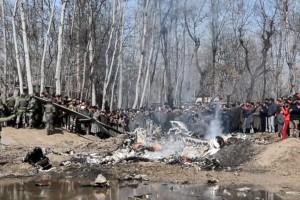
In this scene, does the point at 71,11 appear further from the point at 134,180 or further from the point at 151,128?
the point at 134,180

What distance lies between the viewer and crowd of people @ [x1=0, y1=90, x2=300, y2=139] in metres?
22.9

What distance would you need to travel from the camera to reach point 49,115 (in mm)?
23469

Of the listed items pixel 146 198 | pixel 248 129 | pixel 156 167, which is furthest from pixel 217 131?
pixel 146 198

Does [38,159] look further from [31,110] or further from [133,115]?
[133,115]

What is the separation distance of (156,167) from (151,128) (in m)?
11.0

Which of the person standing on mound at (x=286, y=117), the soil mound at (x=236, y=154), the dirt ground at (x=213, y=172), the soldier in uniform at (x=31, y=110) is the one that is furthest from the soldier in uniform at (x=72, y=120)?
the person standing on mound at (x=286, y=117)

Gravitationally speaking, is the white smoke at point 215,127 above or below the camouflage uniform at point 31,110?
below

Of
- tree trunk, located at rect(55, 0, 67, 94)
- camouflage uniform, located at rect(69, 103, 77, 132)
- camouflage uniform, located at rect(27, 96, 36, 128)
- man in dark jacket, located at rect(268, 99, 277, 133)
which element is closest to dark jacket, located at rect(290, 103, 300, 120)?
man in dark jacket, located at rect(268, 99, 277, 133)

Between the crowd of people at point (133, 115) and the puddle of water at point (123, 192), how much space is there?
7.50 meters

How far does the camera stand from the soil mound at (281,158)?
16453 mm

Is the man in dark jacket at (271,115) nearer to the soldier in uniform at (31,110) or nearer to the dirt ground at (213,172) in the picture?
the dirt ground at (213,172)

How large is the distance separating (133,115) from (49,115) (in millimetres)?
7768

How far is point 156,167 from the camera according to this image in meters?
16.2

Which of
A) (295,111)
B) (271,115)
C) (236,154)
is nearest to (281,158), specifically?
(236,154)
